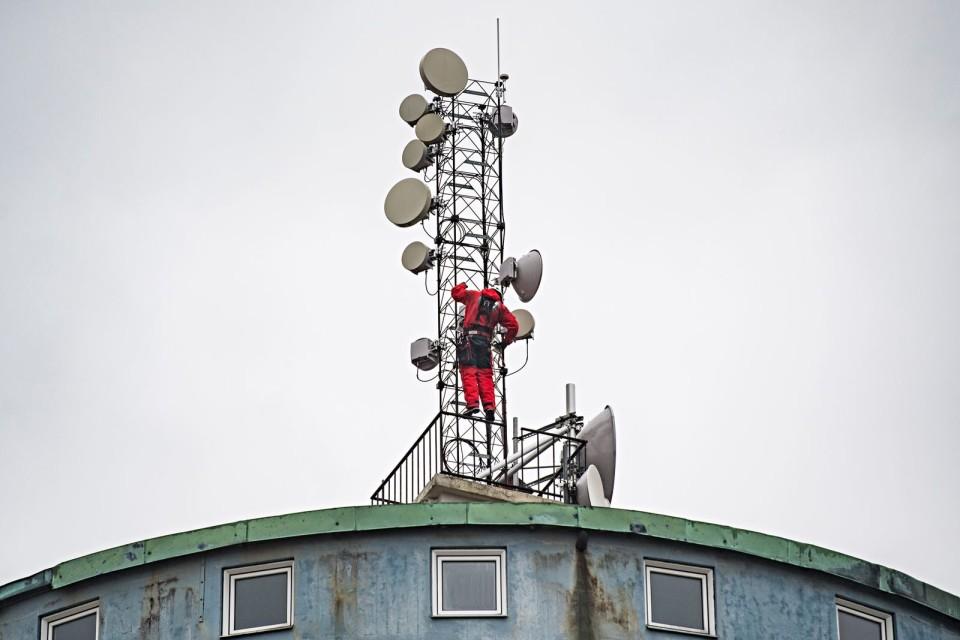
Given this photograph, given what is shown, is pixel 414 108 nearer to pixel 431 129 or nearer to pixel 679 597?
pixel 431 129

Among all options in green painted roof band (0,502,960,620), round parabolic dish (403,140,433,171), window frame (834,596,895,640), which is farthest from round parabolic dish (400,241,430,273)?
window frame (834,596,895,640)

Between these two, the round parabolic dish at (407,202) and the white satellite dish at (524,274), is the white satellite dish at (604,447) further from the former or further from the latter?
the round parabolic dish at (407,202)

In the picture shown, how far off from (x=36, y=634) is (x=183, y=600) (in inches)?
122

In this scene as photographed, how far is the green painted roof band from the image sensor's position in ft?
129

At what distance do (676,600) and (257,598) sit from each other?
6.88 meters

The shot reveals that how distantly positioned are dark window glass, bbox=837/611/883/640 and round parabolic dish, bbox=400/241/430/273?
46.1 feet

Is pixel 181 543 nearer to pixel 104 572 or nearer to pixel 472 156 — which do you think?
pixel 104 572

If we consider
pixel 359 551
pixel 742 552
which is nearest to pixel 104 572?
pixel 359 551

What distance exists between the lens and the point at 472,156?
5238 centimetres

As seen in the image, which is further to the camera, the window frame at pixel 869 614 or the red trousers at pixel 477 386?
the red trousers at pixel 477 386

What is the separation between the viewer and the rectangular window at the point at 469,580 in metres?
39.0

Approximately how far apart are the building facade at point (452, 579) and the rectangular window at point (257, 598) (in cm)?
2

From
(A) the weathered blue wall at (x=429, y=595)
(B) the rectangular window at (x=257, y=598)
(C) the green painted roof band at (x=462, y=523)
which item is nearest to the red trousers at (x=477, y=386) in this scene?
(C) the green painted roof band at (x=462, y=523)

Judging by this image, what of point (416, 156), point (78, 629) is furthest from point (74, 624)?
point (416, 156)
